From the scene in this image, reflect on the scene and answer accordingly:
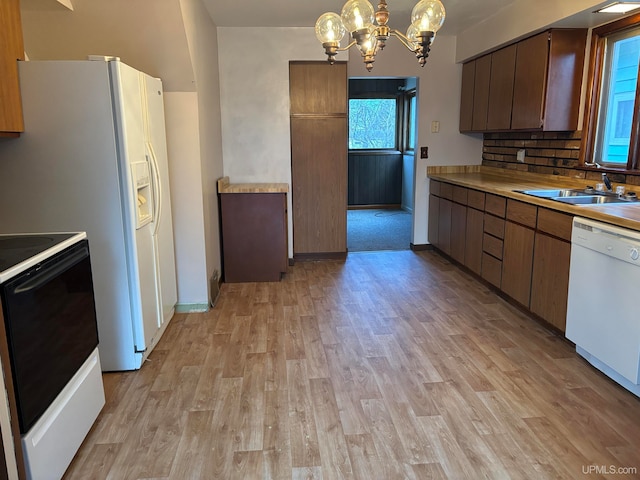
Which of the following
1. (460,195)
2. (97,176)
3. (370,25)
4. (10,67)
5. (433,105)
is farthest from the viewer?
(433,105)

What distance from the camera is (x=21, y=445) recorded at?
1520 millimetres

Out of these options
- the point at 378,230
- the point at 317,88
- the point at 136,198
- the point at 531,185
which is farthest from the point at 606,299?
the point at 378,230

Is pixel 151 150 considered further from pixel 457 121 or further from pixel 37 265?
pixel 457 121

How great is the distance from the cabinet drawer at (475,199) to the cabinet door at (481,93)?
0.82 m

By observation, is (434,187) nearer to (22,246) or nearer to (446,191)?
(446,191)

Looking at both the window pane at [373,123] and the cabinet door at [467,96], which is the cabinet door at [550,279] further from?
the window pane at [373,123]

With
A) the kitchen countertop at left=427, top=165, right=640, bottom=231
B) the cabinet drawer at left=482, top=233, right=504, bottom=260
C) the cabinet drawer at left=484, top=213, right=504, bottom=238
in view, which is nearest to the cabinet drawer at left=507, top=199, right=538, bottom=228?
the kitchen countertop at left=427, top=165, right=640, bottom=231

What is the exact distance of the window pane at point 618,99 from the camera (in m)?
3.19

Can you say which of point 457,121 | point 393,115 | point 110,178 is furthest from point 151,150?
point 393,115

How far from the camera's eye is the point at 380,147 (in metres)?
8.28

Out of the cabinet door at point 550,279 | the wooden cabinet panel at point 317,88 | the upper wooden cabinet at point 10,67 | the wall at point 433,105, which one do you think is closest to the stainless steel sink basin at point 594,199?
the cabinet door at point 550,279

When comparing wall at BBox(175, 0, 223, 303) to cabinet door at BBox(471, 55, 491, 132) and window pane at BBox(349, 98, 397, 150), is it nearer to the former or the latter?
cabinet door at BBox(471, 55, 491, 132)

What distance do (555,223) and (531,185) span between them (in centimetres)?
110

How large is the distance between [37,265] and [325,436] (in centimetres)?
135
